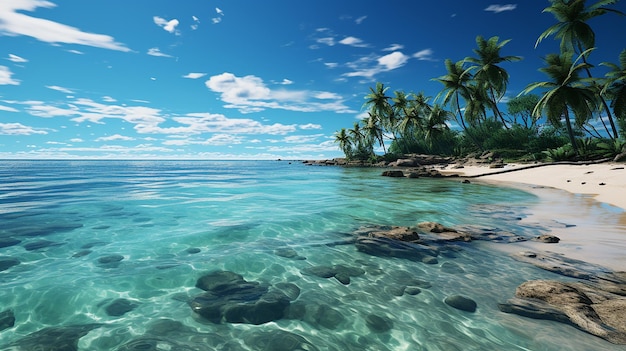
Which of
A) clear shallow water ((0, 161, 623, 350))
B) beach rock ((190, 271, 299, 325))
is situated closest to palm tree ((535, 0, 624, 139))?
clear shallow water ((0, 161, 623, 350))

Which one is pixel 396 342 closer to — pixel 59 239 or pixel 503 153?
pixel 59 239

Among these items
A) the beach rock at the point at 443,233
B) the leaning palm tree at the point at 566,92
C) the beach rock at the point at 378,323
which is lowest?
the beach rock at the point at 378,323

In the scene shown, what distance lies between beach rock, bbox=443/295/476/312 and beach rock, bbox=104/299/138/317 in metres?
4.24

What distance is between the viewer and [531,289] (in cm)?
405

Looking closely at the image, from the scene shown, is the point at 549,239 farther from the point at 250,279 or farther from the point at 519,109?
the point at 519,109

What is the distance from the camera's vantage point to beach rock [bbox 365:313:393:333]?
11.5 feet

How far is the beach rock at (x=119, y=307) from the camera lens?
12.7 feet

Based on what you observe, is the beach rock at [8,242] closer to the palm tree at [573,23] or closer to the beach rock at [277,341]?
the beach rock at [277,341]

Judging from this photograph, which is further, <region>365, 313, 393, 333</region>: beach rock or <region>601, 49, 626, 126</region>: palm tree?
<region>601, 49, 626, 126</region>: palm tree

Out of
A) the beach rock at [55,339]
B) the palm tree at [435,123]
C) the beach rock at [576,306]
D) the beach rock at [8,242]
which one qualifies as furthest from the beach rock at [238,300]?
the palm tree at [435,123]

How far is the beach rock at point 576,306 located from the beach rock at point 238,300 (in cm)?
292

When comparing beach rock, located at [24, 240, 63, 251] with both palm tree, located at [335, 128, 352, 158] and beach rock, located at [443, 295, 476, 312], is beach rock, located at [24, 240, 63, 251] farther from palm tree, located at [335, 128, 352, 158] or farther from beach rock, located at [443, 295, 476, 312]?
palm tree, located at [335, 128, 352, 158]

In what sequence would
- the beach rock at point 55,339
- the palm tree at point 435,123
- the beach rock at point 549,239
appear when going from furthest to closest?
the palm tree at point 435,123
the beach rock at point 549,239
the beach rock at point 55,339

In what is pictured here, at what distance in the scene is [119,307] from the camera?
4.02m
